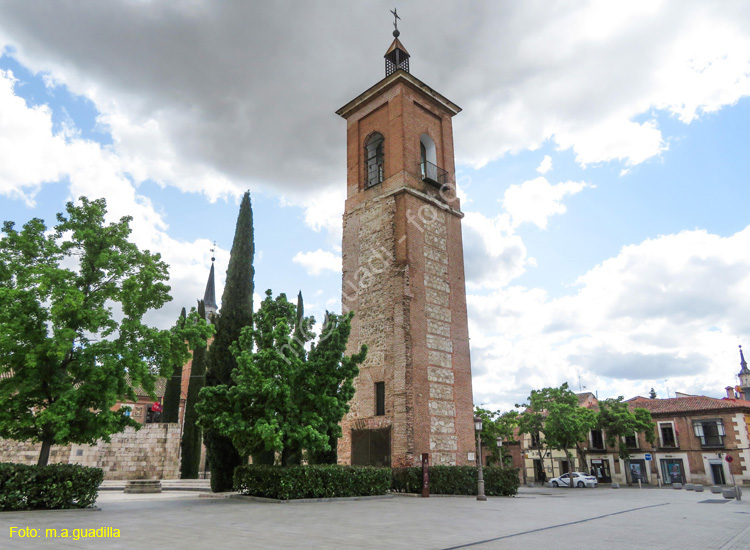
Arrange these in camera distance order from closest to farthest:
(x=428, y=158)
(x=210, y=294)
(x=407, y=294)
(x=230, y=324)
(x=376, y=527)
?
(x=376, y=527) → (x=230, y=324) → (x=407, y=294) → (x=428, y=158) → (x=210, y=294)

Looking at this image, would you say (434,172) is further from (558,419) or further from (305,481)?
(558,419)

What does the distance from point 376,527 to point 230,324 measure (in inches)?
507

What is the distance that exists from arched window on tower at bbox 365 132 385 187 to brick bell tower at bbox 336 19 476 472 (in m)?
Answer: 0.05

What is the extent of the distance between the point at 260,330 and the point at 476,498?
10132 mm

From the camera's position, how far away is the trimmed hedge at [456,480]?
18953 millimetres

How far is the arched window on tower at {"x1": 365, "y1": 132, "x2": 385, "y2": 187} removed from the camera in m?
25.2

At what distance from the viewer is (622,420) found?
125 ft

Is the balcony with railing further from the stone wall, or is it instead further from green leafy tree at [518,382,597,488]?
the stone wall

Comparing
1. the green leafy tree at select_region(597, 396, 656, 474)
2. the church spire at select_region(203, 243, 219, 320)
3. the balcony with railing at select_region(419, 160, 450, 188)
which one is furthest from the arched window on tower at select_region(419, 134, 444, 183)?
the church spire at select_region(203, 243, 219, 320)

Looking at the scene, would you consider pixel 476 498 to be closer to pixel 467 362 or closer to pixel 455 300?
pixel 467 362

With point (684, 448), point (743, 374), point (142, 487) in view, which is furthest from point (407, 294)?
point (743, 374)

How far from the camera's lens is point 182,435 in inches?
1242

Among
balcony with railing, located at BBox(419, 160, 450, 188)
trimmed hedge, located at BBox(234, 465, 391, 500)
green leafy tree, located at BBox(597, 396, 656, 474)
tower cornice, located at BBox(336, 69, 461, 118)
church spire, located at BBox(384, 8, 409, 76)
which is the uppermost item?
church spire, located at BBox(384, 8, 409, 76)

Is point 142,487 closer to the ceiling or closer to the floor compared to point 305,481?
closer to the floor
